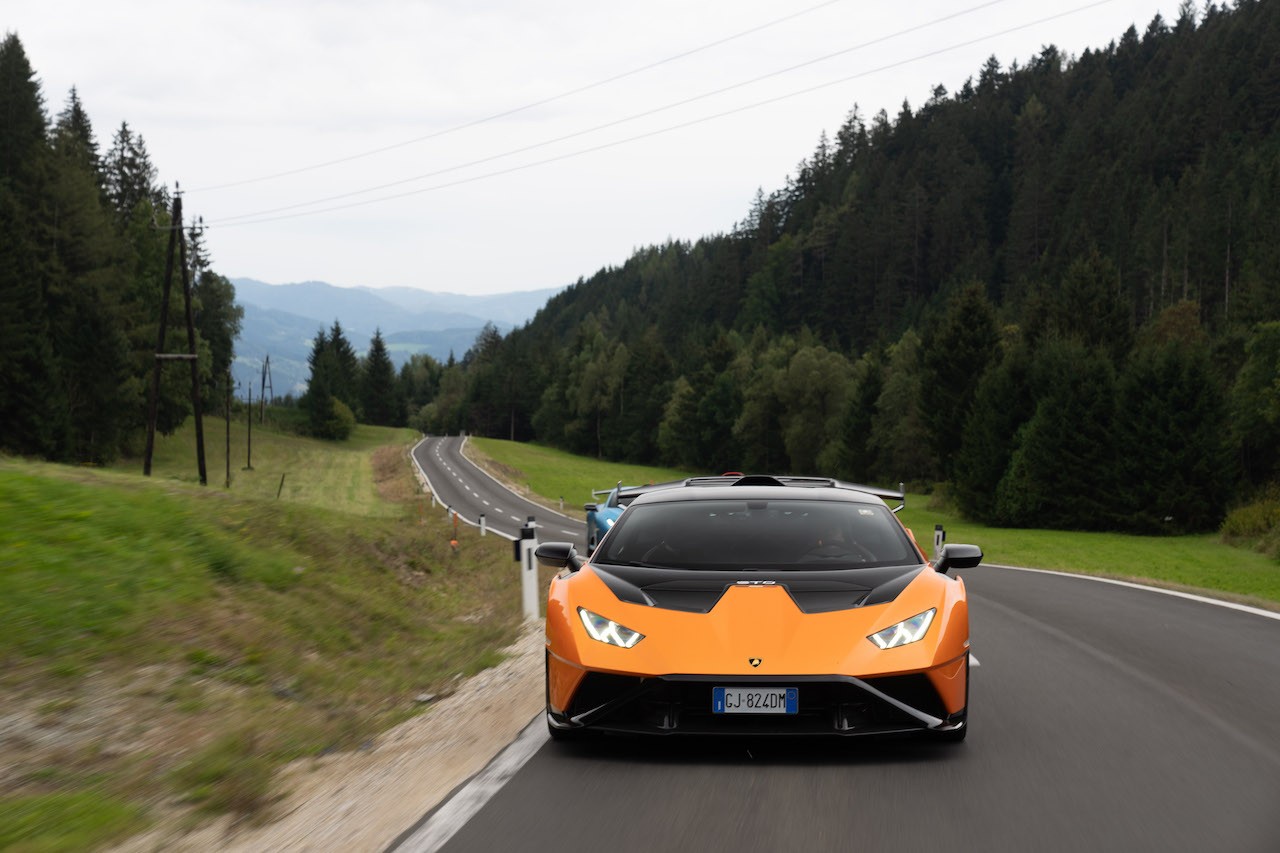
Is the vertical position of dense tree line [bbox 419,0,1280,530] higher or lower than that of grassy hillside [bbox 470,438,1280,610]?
higher

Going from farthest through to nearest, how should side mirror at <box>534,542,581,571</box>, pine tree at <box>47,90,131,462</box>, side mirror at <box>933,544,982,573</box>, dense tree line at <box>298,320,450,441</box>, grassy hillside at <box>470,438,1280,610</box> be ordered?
dense tree line at <box>298,320,450,441</box>
pine tree at <box>47,90,131,462</box>
grassy hillside at <box>470,438,1280,610</box>
side mirror at <box>534,542,581,571</box>
side mirror at <box>933,544,982,573</box>

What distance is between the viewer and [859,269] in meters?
146

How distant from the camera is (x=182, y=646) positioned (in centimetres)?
843

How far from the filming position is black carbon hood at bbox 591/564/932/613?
18.5 feet

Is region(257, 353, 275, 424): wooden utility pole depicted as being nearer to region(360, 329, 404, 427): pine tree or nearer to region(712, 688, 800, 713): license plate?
region(360, 329, 404, 427): pine tree

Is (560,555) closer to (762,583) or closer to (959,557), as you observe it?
(762,583)

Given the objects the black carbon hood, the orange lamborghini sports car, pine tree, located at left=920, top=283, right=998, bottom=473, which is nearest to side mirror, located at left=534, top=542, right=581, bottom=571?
the orange lamborghini sports car

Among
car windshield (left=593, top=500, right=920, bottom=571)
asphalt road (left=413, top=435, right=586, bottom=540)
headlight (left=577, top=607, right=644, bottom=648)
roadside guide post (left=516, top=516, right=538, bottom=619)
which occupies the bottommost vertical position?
asphalt road (left=413, top=435, right=586, bottom=540)

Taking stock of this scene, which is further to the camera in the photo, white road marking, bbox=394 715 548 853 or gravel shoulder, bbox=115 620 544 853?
gravel shoulder, bbox=115 620 544 853

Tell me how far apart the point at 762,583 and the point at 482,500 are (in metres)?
61.2

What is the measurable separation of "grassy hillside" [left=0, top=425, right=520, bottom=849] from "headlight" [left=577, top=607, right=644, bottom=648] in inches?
64.7

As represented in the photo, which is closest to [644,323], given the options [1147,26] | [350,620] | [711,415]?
[711,415]

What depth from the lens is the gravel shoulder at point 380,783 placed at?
4.47m

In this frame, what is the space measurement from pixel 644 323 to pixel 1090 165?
236 ft
